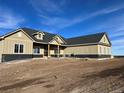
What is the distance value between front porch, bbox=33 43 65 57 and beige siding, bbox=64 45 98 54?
1703mm

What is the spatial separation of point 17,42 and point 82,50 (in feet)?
46.1

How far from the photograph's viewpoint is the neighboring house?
26253 millimetres

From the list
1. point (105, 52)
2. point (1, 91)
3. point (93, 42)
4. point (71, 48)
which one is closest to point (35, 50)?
point (71, 48)

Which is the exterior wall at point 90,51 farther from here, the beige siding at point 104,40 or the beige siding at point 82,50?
the beige siding at point 104,40

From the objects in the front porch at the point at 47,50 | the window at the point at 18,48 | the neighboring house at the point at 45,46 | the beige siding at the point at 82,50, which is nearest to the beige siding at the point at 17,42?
the neighboring house at the point at 45,46

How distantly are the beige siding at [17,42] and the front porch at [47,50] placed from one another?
92.5 inches

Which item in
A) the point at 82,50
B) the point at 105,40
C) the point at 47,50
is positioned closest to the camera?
the point at 47,50

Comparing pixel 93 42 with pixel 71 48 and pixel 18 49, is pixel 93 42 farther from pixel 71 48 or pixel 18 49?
pixel 18 49

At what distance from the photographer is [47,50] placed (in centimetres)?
3378

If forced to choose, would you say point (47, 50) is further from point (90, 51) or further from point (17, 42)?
point (90, 51)

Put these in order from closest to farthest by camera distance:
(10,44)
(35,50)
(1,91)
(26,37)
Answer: (1,91)
(10,44)
(26,37)
(35,50)

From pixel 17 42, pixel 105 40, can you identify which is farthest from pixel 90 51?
pixel 17 42

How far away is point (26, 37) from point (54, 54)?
357 inches

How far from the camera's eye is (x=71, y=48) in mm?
36625
